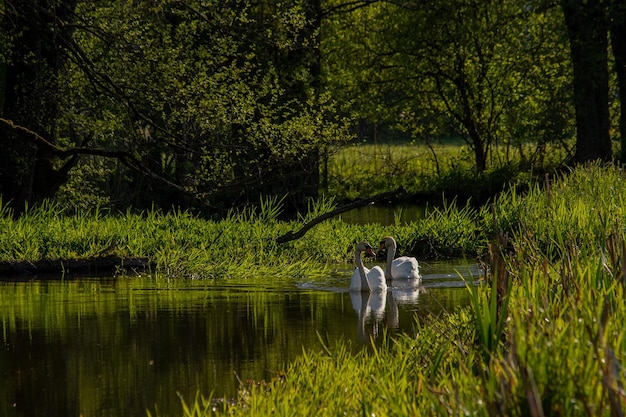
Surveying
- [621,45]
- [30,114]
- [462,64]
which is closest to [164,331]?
[30,114]

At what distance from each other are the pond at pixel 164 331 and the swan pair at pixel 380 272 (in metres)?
0.19

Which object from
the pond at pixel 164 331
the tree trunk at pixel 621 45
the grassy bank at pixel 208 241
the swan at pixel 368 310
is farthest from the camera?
the tree trunk at pixel 621 45

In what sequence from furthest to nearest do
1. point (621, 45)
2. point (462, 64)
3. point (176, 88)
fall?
point (462, 64)
point (621, 45)
point (176, 88)

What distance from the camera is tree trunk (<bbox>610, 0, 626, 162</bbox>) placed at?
30.3 metres

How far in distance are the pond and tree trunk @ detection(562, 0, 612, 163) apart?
16.5m

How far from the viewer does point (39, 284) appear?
603 inches

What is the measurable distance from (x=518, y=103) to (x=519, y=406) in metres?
35.1

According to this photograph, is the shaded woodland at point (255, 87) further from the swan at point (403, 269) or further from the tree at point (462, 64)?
the swan at point (403, 269)

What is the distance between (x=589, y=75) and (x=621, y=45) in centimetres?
154

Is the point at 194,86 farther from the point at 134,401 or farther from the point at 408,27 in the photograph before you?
the point at 408,27

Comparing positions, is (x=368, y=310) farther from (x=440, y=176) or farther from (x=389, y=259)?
(x=440, y=176)

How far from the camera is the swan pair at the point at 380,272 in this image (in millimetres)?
15039

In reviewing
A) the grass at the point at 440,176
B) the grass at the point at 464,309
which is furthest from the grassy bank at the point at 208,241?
the grass at the point at 440,176

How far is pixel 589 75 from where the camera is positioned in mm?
31953
